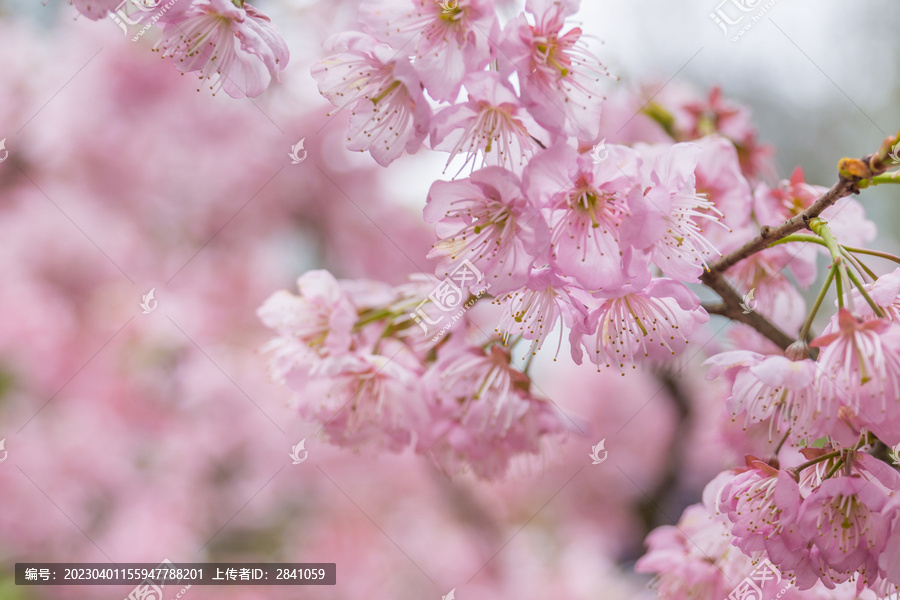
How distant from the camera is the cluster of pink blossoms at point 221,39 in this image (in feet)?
2.02

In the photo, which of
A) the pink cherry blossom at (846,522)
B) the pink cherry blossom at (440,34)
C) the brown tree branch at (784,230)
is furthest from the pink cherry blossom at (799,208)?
→ the pink cherry blossom at (440,34)

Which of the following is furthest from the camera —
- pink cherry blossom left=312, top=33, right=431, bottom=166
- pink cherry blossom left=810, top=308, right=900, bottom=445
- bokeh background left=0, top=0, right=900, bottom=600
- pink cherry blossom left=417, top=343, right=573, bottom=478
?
bokeh background left=0, top=0, right=900, bottom=600

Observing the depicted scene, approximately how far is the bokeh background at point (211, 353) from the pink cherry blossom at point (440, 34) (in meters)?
1.18

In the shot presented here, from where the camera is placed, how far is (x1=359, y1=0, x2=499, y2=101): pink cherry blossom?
0.55 metres

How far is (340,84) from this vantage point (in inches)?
26.5

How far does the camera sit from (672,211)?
617 mm

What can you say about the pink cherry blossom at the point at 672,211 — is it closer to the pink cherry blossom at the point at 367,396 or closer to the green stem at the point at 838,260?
the green stem at the point at 838,260

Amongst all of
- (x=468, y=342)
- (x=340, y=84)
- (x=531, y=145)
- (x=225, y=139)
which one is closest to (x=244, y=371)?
(x=225, y=139)

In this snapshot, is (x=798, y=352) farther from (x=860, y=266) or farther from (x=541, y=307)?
(x=541, y=307)

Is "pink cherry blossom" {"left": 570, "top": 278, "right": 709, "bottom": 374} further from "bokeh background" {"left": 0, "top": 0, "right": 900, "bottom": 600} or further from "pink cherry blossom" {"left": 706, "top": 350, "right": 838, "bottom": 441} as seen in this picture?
"bokeh background" {"left": 0, "top": 0, "right": 900, "bottom": 600}

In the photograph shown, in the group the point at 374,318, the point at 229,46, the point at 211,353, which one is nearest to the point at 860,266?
the point at 374,318

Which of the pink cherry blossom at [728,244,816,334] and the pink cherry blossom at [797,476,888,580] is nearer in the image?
the pink cherry blossom at [797,476,888,580]

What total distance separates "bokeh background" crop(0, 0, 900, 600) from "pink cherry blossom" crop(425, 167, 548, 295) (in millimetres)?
1133

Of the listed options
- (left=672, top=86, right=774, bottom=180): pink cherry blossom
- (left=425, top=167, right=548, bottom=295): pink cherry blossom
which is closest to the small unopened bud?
(left=425, top=167, right=548, bottom=295): pink cherry blossom
